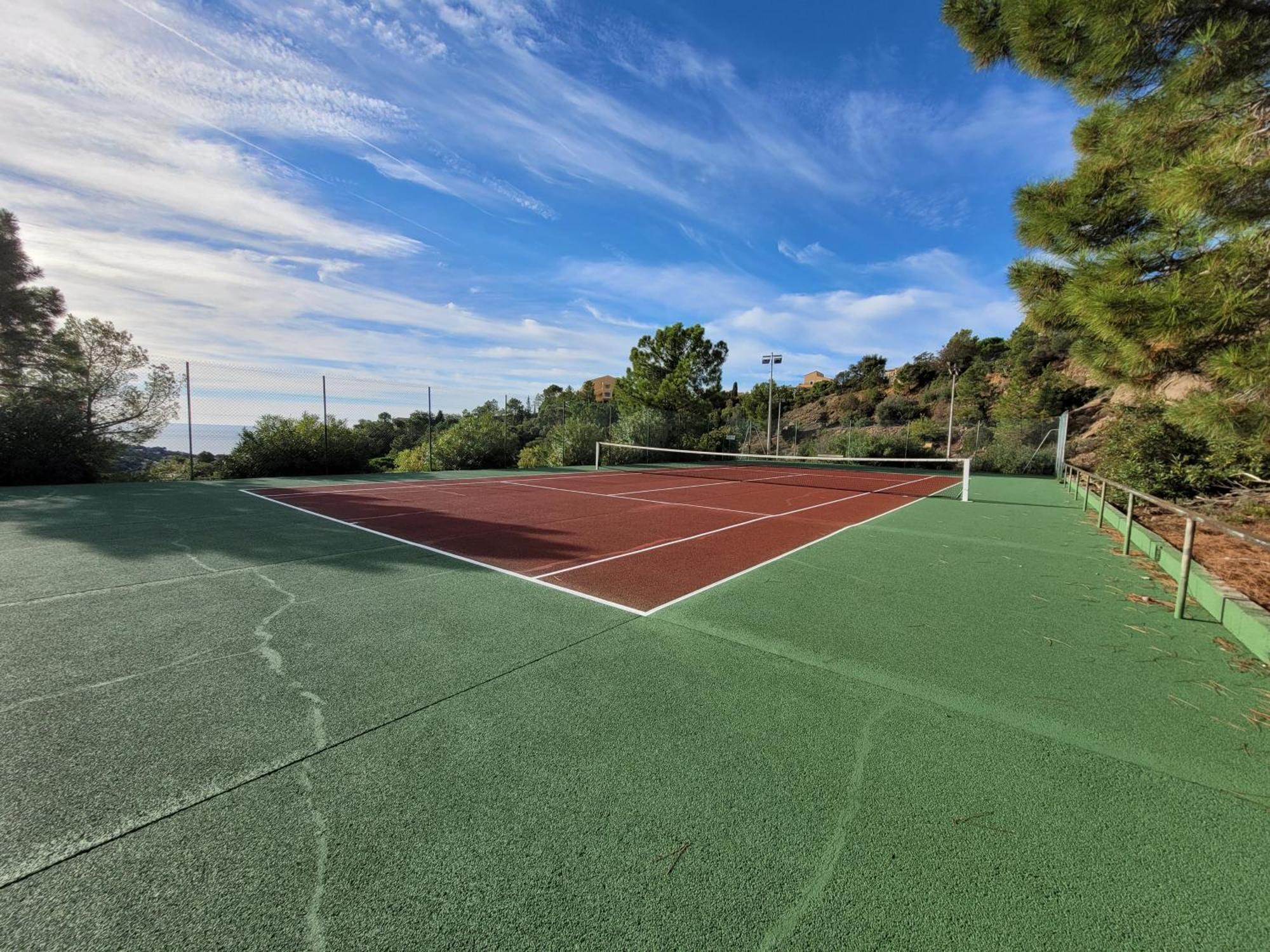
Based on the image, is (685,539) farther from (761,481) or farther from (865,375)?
(865,375)

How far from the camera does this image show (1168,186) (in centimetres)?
408

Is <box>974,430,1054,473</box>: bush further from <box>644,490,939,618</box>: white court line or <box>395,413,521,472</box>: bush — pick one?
<box>395,413,521,472</box>: bush

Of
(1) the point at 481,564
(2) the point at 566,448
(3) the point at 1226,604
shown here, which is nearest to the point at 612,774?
(1) the point at 481,564

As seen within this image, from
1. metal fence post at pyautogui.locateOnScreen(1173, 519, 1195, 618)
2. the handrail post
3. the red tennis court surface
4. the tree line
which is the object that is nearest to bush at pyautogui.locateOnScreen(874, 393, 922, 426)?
the red tennis court surface

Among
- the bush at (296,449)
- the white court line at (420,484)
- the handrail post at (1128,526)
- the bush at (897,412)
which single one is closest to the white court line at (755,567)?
the handrail post at (1128,526)

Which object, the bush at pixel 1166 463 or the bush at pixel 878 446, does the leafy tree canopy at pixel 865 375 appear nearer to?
the bush at pixel 878 446

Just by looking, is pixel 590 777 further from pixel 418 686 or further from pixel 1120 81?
pixel 1120 81

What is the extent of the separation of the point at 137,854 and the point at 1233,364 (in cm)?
719

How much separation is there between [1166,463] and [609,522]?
34.9 ft

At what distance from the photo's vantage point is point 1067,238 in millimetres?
6133

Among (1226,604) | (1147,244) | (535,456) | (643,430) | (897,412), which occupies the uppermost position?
(897,412)

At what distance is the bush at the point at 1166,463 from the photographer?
9.26 metres

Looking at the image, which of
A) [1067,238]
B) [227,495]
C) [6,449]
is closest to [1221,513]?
[1067,238]

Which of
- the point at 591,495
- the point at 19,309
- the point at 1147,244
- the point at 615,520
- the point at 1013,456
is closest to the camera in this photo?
the point at 1147,244
